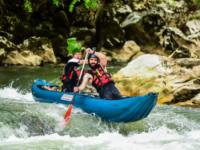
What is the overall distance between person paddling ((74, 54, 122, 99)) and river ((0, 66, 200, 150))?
52 centimetres

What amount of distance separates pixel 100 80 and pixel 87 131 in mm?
1180

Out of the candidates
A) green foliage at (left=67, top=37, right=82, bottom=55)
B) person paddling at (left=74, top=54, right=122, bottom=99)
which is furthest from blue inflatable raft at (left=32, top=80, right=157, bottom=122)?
green foliage at (left=67, top=37, right=82, bottom=55)

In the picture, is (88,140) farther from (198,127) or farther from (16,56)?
(16,56)

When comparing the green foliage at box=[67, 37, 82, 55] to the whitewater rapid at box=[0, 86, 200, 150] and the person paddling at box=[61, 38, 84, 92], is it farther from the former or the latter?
the whitewater rapid at box=[0, 86, 200, 150]

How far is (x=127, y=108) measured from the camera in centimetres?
844

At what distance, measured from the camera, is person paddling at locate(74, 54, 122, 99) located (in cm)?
908

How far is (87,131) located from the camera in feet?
27.4

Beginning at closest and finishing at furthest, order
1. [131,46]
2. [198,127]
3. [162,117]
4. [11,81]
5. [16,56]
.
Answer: [198,127] < [162,117] < [11,81] < [16,56] < [131,46]

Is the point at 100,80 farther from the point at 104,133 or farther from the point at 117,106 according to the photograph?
the point at 104,133

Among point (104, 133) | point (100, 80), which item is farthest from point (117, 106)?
point (100, 80)

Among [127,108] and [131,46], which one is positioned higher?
[127,108]

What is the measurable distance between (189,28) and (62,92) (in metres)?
15.4

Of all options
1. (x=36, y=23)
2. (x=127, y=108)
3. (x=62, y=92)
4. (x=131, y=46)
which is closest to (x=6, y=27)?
(x=36, y=23)

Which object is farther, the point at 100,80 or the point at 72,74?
the point at 72,74
